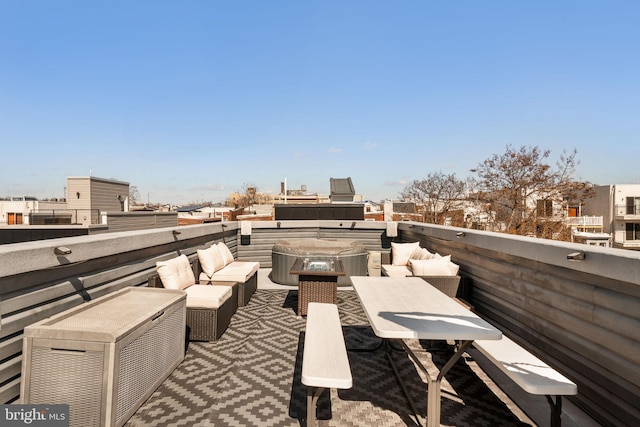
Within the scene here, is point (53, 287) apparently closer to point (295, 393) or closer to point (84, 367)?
point (84, 367)

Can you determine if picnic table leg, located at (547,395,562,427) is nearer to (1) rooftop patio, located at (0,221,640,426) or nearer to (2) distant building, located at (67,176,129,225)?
(1) rooftop patio, located at (0,221,640,426)

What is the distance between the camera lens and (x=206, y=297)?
358 cm

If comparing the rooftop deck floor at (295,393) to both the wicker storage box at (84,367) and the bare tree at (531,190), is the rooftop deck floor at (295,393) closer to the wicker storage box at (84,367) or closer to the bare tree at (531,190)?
the wicker storage box at (84,367)

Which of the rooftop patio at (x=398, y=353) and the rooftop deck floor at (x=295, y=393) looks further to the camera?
the rooftop deck floor at (x=295, y=393)

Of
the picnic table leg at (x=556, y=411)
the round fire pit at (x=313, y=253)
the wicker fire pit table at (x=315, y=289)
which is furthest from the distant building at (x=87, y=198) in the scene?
the picnic table leg at (x=556, y=411)

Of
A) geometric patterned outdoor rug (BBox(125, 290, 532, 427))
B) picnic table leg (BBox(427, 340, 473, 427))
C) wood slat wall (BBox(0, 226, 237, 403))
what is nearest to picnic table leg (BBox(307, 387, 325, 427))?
geometric patterned outdoor rug (BBox(125, 290, 532, 427))

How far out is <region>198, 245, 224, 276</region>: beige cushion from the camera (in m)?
4.71

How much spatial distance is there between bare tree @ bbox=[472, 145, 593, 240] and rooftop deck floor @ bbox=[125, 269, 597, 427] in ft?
39.6

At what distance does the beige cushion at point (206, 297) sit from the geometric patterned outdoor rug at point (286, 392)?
1.50 feet

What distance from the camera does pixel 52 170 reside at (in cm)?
2103

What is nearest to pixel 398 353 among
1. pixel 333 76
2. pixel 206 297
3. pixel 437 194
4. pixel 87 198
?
pixel 206 297

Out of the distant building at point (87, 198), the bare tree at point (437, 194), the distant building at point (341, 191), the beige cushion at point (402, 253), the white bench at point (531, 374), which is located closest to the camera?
the white bench at point (531, 374)

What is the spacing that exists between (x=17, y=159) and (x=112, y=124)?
11055mm

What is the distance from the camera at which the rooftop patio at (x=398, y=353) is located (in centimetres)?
197
